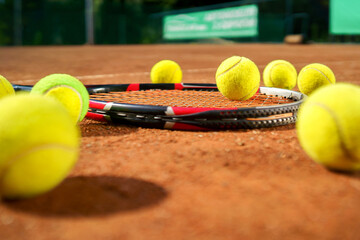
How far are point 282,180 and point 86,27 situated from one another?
1077 inches

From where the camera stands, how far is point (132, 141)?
257 cm

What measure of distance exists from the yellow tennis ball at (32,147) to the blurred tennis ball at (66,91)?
38.9 inches

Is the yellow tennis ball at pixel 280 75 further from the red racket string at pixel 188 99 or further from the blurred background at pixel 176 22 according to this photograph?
the blurred background at pixel 176 22

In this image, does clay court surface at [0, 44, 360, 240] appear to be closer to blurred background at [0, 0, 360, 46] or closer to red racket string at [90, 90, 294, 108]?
red racket string at [90, 90, 294, 108]

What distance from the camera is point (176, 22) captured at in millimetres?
27781

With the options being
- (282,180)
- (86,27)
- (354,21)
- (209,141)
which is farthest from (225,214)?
(86,27)

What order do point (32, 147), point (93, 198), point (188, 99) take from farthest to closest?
point (188, 99) < point (93, 198) < point (32, 147)

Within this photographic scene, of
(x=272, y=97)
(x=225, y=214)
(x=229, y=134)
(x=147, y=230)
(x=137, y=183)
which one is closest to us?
(x=147, y=230)

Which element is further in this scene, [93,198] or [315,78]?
[315,78]

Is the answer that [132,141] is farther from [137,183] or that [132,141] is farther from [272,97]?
[272,97]

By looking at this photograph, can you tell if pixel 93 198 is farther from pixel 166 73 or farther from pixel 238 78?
pixel 166 73

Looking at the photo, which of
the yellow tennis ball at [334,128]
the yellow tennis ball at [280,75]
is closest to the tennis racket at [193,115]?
the yellow tennis ball at [334,128]

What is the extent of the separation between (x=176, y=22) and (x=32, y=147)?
27.1 m

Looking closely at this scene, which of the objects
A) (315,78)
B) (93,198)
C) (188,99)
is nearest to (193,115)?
(93,198)
